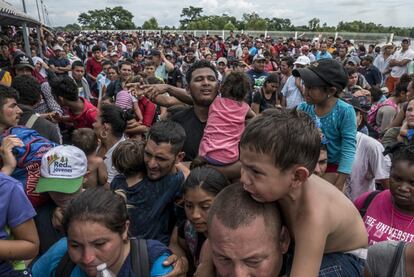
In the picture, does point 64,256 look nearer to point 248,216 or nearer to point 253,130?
point 248,216

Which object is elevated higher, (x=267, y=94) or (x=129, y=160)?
(x=129, y=160)

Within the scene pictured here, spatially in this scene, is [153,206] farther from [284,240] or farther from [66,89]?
[66,89]

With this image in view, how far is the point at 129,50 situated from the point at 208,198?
1877 centimetres

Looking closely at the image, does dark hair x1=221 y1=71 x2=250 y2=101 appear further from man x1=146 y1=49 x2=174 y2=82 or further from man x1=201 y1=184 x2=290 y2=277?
man x1=146 y1=49 x2=174 y2=82

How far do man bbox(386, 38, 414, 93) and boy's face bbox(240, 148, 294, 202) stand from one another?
10.4 m

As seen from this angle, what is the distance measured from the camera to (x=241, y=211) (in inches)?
54.7

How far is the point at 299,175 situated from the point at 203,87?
6.27 feet

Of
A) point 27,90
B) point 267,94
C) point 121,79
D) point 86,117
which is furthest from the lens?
point 121,79

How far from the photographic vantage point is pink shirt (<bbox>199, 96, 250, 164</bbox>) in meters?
2.92

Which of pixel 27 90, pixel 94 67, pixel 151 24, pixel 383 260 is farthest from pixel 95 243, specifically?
pixel 151 24

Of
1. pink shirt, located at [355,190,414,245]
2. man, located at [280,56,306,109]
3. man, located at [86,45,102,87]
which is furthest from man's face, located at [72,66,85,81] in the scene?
pink shirt, located at [355,190,414,245]

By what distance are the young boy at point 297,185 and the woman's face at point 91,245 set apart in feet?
2.30

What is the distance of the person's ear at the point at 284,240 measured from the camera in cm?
148

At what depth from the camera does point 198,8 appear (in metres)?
101
